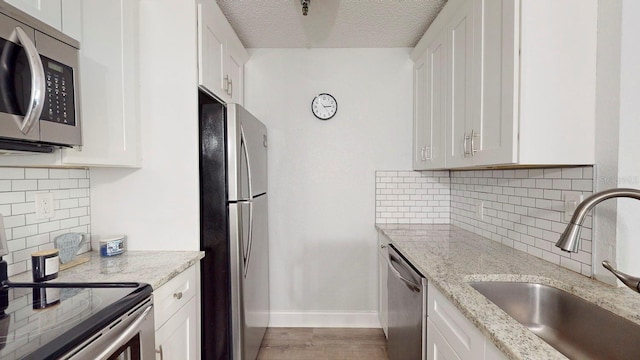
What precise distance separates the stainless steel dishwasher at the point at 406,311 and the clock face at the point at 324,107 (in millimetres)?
1249

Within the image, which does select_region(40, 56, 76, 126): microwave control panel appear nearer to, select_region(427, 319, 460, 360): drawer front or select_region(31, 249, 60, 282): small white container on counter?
select_region(31, 249, 60, 282): small white container on counter

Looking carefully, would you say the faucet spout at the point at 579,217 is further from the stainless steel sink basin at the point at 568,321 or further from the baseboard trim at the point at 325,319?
the baseboard trim at the point at 325,319

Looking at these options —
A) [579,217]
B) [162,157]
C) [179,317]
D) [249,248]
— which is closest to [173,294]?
[179,317]

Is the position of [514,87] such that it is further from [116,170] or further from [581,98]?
[116,170]

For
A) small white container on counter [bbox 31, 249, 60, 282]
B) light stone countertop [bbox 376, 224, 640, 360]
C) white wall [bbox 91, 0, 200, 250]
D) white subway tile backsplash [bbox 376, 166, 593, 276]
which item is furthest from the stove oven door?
white subway tile backsplash [bbox 376, 166, 593, 276]

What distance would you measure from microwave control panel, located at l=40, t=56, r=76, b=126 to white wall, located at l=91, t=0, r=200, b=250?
21.4 inches

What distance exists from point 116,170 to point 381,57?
2.18m

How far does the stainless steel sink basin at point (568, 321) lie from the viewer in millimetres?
988

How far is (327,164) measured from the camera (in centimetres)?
276

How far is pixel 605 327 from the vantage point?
1.03 metres

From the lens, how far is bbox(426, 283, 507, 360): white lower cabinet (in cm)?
96

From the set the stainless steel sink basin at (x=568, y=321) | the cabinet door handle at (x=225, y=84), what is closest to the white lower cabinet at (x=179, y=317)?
the cabinet door handle at (x=225, y=84)

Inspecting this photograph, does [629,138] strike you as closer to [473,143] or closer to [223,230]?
[473,143]

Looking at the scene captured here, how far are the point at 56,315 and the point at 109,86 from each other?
3.33ft
